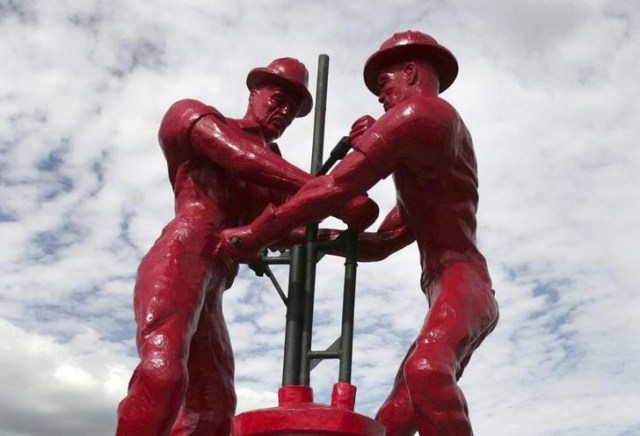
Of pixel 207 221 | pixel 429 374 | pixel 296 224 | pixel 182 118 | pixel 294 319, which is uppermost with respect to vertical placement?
pixel 182 118

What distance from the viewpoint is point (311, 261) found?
4.35m

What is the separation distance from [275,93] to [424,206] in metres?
1.12

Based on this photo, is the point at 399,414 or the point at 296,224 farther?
the point at 399,414

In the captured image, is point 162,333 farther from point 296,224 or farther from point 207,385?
point 296,224

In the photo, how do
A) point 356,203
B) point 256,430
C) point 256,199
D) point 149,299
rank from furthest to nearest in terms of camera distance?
point 256,199
point 356,203
point 149,299
point 256,430

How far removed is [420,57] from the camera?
14.3 ft

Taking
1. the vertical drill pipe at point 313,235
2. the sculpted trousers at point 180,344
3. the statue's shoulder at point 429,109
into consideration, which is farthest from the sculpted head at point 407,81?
the sculpted trousers at point 180,344

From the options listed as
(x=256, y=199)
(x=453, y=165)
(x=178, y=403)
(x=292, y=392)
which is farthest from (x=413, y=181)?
(x=178, y=403)

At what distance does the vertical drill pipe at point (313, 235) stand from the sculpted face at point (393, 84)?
1.44 feet

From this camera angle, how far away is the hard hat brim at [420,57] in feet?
14.3

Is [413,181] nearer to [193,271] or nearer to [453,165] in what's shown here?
[453,165]

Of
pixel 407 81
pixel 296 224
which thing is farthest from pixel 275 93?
pixel 296 224

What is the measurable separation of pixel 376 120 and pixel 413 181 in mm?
374

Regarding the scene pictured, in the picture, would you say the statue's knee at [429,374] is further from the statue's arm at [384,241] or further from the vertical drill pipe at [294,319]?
the statue's arm at [384,241]
